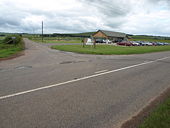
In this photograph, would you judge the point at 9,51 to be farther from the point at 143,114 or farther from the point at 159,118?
the point at 159,118

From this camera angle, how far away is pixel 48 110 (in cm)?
395

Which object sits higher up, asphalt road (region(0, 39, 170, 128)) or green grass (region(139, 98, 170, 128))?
green grass (region(139, 98, 170, 128))

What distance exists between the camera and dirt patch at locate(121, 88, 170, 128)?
3361 millimetres

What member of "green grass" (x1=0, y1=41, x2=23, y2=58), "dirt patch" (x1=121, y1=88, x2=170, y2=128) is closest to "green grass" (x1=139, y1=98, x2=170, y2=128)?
"dirt patch" (x1=121, y1=88, x2=170, y2=128)

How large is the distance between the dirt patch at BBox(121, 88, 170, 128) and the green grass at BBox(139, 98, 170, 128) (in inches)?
5.0

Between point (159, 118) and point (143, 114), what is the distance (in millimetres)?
408

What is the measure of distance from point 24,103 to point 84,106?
1.68 meters

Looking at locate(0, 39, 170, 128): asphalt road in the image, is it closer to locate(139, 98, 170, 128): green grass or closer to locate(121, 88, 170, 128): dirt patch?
locate(121, 88, 170, 128): dirt patch

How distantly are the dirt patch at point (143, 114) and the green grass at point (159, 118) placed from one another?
13 centimetres

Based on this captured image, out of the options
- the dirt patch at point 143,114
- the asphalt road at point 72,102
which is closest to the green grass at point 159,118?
the dirt patch at point 143,114

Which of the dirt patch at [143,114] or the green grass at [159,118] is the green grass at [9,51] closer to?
the dirt patch at [143,114]

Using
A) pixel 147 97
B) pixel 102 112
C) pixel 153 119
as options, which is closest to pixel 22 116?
pixel 102 112

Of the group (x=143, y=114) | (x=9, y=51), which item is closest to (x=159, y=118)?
(x=143, y=114)

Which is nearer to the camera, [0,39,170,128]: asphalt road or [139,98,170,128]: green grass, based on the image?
[139,98,170,128]: green grass
